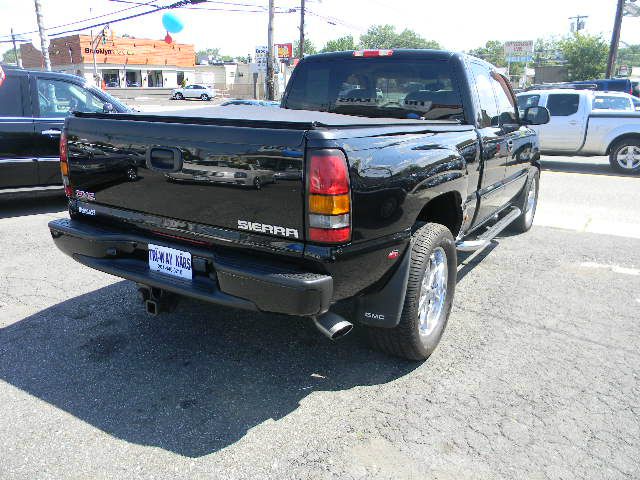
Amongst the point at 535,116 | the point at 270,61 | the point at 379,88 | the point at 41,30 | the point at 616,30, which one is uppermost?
the point at 616,30

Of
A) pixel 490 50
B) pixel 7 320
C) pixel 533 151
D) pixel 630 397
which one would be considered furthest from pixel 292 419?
pixel 490 50

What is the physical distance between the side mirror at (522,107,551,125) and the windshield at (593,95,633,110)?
35.6 feet

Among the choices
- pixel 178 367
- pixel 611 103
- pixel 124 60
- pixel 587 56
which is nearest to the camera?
pixel 178 367

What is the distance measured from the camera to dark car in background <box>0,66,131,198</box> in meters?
6.50

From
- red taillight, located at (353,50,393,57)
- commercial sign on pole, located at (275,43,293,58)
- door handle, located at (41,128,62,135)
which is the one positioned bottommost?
door handle, located at (41,128,62,135)

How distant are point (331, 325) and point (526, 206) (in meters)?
4.43

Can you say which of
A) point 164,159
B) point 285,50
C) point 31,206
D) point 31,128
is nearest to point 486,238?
point 164,159

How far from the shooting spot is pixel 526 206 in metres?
6.27

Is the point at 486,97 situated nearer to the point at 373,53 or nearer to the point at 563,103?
the point at 373,53

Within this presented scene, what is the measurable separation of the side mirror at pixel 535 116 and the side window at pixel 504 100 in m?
0.21

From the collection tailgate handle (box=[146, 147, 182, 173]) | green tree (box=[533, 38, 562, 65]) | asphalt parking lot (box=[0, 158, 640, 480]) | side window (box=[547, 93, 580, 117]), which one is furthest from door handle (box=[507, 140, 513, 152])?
green tree (box=[533, 38, 562, 65])

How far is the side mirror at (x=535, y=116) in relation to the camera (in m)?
5.46

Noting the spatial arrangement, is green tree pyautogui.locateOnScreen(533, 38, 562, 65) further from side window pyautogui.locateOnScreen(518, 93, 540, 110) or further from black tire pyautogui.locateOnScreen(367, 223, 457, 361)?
black tire pyautogui.locateOnScreen(367, 223, 457, 361)

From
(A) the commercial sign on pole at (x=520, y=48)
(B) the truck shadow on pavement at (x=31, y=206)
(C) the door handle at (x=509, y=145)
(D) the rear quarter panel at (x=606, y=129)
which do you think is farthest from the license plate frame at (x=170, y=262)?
(A) the commercial sign on pole at (x=520, y=48)
